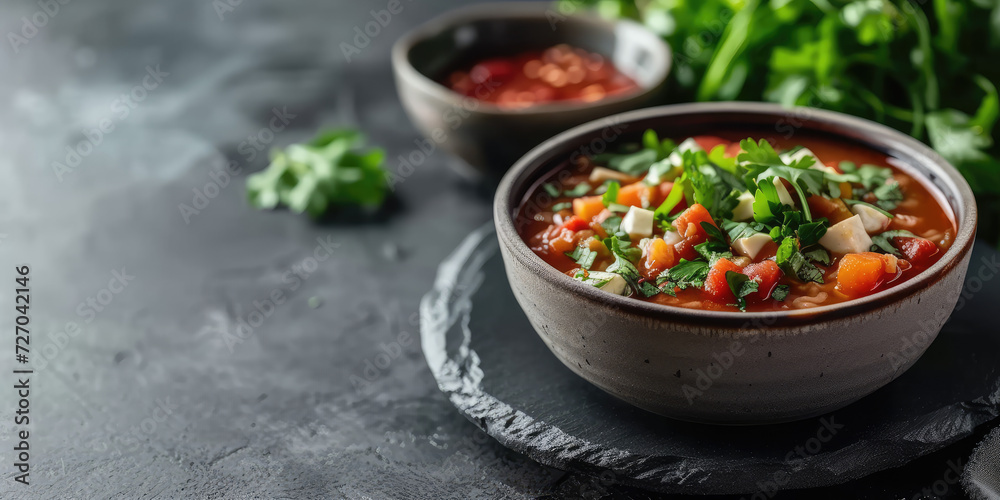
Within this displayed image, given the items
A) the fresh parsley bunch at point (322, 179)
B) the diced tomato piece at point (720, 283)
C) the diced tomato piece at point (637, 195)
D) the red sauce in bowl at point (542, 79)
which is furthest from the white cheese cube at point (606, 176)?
the fresh parsley bunch at point (322, 179)

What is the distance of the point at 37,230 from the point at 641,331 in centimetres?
268

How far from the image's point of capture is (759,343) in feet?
6.82

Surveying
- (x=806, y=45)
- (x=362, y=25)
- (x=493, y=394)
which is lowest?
(x=362, y=25)

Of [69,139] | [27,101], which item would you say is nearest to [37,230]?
[69,139]

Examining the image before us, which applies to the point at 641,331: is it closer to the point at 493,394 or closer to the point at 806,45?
the point at 493,394

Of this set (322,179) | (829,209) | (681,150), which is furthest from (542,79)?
(829,209)

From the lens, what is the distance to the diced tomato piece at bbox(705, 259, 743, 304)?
2250 mm

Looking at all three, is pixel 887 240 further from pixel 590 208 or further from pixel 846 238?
pixel 590 208
